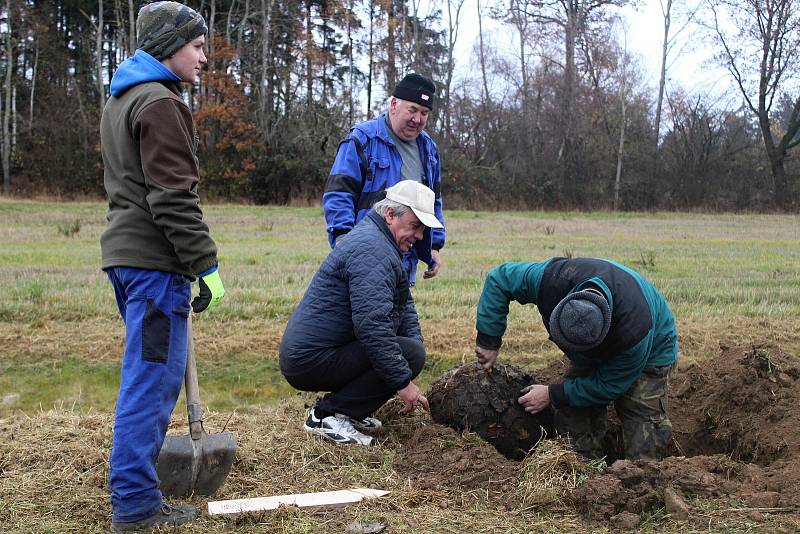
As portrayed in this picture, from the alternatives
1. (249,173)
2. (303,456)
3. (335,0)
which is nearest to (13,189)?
(249,173)

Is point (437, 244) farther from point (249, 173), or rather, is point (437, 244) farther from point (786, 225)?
point (249, 173)

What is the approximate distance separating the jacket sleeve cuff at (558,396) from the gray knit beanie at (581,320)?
2.18 feet

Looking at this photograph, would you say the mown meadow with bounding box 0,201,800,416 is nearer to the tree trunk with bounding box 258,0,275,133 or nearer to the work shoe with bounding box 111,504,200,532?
the work shoe with bounding box 111,504,200,532

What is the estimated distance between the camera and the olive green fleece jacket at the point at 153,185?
10.6 ft

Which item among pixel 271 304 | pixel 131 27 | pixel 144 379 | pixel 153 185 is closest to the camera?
pixel 153 185

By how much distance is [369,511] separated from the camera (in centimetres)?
374

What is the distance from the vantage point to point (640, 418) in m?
4.89

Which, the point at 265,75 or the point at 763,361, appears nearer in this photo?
the point at 763,361

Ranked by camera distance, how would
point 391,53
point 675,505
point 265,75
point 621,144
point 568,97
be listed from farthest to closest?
point 391,53 < point 568,97 < point 265,75 < point 621,144 < point 675,505

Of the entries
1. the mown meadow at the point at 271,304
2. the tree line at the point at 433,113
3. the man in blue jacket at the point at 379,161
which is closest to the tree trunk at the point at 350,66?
the tree line at the point at 433,113

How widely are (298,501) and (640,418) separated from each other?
2267mm

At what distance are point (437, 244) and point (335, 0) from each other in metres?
34.3

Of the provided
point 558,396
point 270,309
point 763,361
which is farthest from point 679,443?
point 270,309

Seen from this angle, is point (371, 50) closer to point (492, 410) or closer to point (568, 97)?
point (568, 97)
